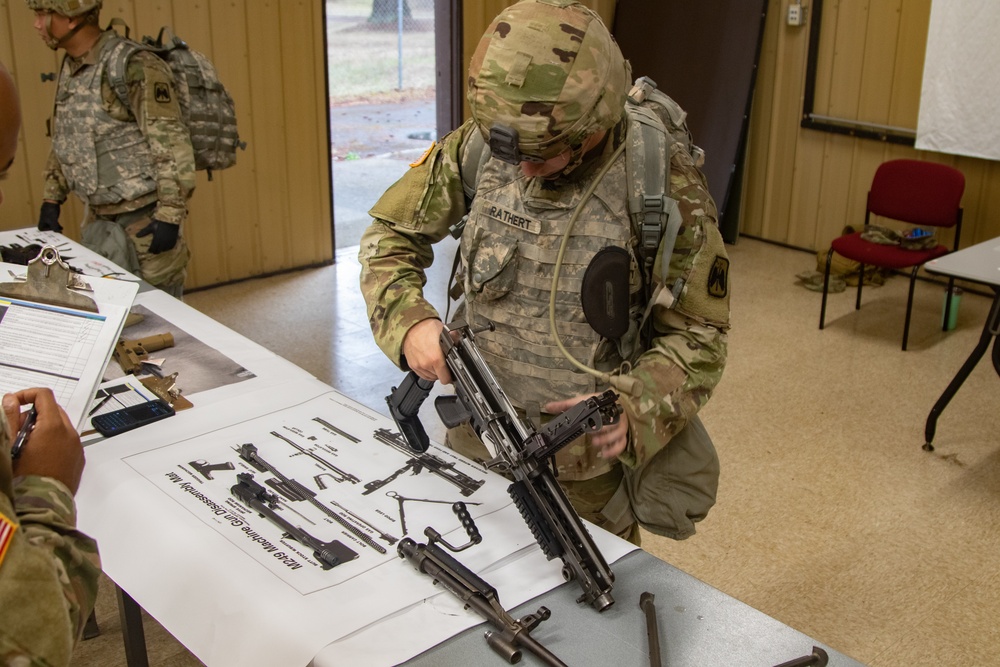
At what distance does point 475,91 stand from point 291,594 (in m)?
0.85

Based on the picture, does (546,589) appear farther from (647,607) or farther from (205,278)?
(205,278)

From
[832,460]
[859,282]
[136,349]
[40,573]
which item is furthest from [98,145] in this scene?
[859,282]

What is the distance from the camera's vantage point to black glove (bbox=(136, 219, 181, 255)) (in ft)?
11.5

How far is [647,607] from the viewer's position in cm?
143

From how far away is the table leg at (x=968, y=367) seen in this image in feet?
11.3

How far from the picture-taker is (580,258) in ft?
5.59

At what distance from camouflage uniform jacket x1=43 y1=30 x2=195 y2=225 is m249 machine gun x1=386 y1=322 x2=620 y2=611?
227 centimetres

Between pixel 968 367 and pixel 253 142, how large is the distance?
373 cm

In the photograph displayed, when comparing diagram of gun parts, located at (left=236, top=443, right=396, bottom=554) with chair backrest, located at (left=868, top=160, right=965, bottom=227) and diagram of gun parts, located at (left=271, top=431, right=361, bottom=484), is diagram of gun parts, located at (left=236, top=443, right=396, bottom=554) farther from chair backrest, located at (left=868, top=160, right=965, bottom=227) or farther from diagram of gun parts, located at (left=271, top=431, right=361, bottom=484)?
chair backrest, located at (left=868, top=160, right=965, bottom=227)

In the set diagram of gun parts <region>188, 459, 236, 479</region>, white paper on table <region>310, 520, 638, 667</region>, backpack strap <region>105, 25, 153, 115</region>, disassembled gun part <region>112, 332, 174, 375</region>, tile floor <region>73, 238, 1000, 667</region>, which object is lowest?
tile floor <region>73, 238, 1000, 667</region>

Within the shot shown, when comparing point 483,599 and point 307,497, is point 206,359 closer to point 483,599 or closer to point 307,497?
point 307,497

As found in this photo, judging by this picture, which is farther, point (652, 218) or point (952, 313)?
point (952, 313)

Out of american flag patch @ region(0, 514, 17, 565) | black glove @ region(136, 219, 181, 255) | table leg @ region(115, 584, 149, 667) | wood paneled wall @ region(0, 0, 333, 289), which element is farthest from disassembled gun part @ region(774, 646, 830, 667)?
wood paneled wall @ region(0, 0, 333, 289)

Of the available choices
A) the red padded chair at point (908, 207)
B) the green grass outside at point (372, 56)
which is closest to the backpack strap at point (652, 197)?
the red padded chair at point (908, 207)
